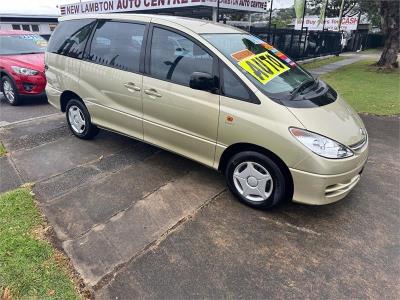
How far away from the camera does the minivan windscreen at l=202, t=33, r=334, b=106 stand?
11.0 ft

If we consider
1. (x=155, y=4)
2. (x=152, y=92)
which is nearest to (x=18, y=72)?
(x=152, y=92)

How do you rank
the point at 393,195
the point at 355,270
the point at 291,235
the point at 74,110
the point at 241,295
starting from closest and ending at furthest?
the point at 241,295 < the point at 355,270 < the point at 291,235 < the point at 393,195 < the point at 74,110

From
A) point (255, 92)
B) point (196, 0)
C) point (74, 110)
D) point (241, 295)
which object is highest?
point (196, 0)

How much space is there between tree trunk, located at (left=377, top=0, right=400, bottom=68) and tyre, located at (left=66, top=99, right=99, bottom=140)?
13.3 metres

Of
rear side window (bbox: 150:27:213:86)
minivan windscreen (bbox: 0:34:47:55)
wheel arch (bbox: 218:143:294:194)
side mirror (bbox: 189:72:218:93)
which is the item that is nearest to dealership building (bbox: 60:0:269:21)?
minivan windscreen (bbox: 0:34:47:55)

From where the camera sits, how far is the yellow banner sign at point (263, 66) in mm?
3414

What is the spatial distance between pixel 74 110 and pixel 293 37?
43.5 ft

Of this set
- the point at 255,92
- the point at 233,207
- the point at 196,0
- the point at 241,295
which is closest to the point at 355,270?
the point at 241,295

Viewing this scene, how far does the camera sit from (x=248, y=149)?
3365 millimetres

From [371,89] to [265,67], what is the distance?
25.0 feet

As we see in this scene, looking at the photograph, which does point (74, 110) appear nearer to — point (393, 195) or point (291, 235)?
point (291, 235)

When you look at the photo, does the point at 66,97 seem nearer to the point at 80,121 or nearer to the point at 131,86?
the point at 80,121

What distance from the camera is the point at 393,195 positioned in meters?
3.81

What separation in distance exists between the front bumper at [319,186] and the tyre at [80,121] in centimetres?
321
